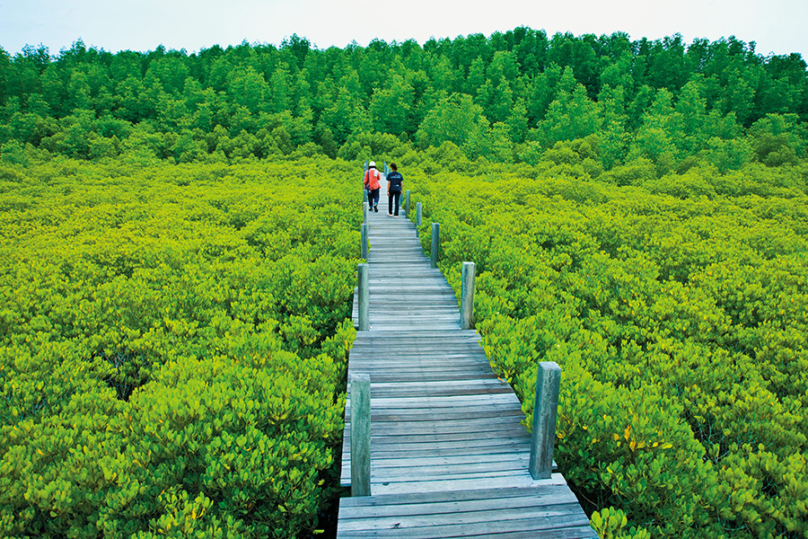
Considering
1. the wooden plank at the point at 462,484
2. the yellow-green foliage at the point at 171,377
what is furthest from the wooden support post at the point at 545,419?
the yellow-green foliage at the point at 171,377

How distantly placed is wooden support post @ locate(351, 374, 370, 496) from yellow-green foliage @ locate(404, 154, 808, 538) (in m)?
2.17

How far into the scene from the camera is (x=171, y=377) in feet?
18.5

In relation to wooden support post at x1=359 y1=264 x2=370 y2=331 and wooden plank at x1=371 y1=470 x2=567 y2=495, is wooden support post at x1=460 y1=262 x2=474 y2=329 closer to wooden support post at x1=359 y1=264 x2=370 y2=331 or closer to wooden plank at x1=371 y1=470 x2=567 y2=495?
wooden support post at x1=359 y1=264 x2=370 y2=331

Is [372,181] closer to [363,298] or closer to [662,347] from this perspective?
[363,298]

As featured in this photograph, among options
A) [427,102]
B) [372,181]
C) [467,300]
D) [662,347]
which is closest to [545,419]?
[467,300]

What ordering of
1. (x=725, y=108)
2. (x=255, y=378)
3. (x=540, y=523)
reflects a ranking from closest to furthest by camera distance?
1. (x=540, y=523)
2. (x=255, y=378)
3. (x=725, y=108)

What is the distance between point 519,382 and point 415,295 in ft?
13.4

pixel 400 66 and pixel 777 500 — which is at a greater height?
pixel 400 66

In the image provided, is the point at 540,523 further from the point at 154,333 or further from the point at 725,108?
the point at 725,108

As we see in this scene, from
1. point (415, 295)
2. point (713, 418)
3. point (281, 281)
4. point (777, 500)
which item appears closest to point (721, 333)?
point (713, 418)

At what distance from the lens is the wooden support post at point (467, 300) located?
7.73 metres

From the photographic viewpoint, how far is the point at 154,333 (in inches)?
291

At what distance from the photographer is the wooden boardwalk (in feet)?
12.8

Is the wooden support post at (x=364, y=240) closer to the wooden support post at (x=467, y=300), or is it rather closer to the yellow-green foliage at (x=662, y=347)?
the yellow-green foliage at (x=662, y=347)
